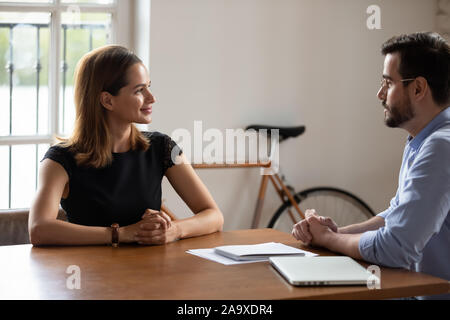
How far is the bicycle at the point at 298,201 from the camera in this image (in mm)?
3881

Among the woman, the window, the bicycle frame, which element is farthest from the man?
the window

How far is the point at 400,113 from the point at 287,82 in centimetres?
196

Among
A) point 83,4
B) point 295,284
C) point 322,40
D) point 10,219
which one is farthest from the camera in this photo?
point 322,40

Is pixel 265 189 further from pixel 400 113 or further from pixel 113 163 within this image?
pixel 400 113

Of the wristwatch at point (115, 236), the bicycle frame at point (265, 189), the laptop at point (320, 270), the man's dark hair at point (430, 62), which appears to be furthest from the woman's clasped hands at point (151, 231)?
the bicycle frame at point (265, 189)

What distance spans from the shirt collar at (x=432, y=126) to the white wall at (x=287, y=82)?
1862 millimetres

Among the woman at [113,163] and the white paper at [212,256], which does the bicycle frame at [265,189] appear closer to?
the woman at [113,163]

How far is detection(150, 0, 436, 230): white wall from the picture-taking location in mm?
3643

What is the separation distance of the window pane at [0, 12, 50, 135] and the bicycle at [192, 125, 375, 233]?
0.93 metres

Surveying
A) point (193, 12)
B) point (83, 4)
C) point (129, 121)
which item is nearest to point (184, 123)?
point (193, 12)

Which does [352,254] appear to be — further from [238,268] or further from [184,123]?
[184,123]

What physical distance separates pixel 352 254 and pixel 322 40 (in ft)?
7.81

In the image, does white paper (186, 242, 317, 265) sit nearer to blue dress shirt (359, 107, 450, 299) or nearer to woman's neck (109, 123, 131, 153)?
blue dress shirt (359, 107, 450, 299)

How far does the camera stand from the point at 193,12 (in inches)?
143
